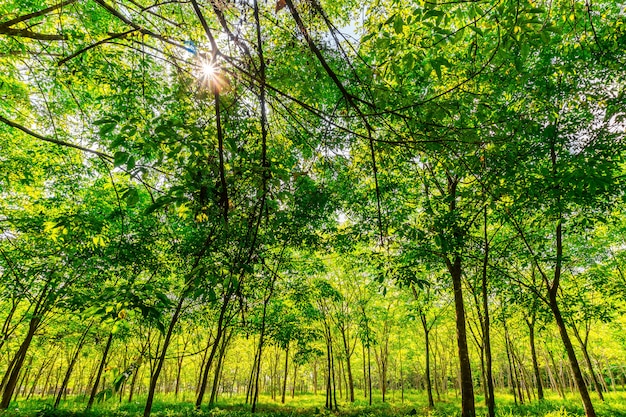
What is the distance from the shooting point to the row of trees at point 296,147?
7.59ft

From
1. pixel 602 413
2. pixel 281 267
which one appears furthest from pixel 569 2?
pixel 602 413

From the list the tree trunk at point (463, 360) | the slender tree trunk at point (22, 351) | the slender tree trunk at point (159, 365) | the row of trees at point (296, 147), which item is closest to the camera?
the row of trees at point (296, 147)

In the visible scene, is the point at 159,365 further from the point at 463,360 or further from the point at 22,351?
the point at 463,360

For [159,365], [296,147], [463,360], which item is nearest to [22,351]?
[159,365]

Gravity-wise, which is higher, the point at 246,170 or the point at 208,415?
the point at 246,170

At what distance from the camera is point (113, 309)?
2074 mm

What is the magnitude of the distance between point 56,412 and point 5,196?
29.7 feet

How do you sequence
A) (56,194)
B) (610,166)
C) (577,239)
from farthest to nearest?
(577,239) < (56,194) < (610,166)

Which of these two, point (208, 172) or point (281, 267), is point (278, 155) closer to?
point (208, 172)

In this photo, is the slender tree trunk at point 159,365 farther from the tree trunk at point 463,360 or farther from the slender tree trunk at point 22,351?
the tree trunk at point 463,360

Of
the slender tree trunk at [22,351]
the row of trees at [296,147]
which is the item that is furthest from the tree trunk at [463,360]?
the slender tree trunk at [22,351]

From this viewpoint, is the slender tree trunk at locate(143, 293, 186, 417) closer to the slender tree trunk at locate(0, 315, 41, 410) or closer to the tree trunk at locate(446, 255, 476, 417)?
the slender tree trunk at locate(0, 315, 41, 410)

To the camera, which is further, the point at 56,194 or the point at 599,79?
the point at 56,194

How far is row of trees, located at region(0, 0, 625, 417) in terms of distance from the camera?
7.59 feet
